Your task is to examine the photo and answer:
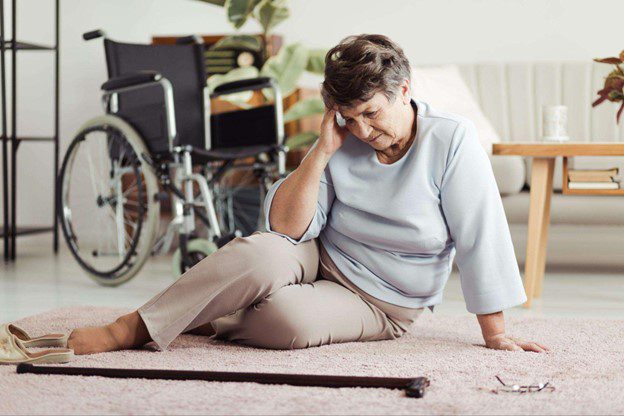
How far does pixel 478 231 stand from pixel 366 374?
36cm

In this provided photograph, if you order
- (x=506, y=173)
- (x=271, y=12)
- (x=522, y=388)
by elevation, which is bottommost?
(x=522, y=388)

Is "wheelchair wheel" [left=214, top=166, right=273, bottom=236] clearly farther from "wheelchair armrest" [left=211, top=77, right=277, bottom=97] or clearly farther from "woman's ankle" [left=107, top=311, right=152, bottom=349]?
"woman's ankle" [left=107, top=311, right=152, bottom=349]

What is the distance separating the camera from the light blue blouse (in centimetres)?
169

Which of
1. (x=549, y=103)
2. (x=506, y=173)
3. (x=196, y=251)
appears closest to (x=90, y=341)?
(x=196, y=251)

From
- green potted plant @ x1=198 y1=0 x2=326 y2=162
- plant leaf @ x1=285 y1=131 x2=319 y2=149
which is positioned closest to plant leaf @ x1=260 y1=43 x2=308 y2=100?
green potted plant @ x1=198 y1=0 x2=326 y2=162

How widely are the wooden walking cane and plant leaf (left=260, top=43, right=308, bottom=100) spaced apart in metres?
2.18

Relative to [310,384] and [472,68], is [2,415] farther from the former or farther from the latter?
[472,68]

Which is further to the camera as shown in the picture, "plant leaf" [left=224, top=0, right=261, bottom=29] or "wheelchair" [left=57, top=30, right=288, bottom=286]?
"plant leaf" [left=224, top=0, right=261, bottom=29]

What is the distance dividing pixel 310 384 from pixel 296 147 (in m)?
2.28

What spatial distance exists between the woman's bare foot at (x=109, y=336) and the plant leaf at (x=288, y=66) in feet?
6.54

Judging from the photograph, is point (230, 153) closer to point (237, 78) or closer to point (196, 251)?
point (196, 251)

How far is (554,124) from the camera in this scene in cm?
261

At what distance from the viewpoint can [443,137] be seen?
67.3 inches

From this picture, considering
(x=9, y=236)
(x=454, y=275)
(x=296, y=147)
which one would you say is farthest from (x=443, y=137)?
(x=9, y=236)
